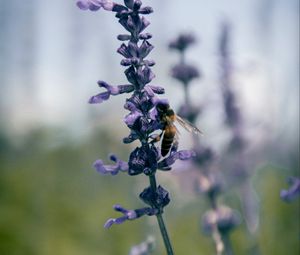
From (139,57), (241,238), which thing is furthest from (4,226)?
(139,57)

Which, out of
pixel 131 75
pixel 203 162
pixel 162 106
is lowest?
pixel 203 162

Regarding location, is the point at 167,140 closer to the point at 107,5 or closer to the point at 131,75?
the point at 131,75

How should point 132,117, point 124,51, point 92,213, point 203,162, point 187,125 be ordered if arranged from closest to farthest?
point 132,117, point 124,51, point 187,125, point 203,162, point 92,213

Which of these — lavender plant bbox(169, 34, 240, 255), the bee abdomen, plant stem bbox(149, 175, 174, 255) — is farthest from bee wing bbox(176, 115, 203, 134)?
lavender plant bbox(169, 34, 240, 255)

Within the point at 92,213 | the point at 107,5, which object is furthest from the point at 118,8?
the point at 92,213

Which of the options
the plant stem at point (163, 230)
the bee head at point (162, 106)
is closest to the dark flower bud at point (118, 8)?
the bee head at point (162, 106)

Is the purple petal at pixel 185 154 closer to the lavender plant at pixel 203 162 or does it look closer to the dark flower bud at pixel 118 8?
the dark flower bud at pixel 118 8

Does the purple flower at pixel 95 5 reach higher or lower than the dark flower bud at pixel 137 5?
higher
